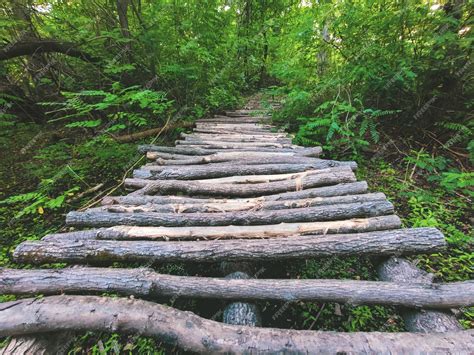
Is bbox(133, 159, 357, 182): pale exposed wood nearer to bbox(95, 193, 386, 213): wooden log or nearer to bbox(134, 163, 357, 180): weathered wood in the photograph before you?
bbox(134, 163, 357, 180): weathered wood

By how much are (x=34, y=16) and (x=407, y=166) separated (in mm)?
8872

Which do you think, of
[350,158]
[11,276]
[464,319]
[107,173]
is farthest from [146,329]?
[350,158]

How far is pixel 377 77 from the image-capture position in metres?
4.59

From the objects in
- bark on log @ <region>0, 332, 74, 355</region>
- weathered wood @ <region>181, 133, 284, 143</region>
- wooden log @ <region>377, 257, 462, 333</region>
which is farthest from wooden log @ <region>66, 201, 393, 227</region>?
weathered wood @ <region>181, 133, 284, 143</region>

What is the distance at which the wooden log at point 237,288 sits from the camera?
1655 millimetres

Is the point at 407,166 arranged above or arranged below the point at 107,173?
above

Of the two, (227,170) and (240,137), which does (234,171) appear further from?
(240,137)

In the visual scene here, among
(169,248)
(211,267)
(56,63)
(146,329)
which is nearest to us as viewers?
(146,329)

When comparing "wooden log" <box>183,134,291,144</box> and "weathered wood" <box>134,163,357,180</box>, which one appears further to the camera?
"wooden log" <box>183,134,291,144</box>

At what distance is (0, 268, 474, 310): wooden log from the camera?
1.66m

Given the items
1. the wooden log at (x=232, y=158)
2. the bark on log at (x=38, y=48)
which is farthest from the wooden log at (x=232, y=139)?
the bark on log at (x=38, y=48)

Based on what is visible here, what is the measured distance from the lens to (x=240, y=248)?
80.2 inches

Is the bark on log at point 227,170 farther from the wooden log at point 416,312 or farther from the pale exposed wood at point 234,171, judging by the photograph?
the wooden log at point 416,312

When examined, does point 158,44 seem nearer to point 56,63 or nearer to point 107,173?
point 56,63
